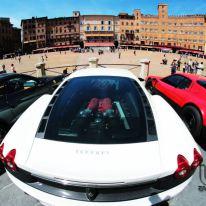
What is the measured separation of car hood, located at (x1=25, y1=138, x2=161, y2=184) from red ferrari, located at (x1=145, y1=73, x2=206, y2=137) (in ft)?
8.34

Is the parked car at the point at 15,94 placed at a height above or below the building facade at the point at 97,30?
below

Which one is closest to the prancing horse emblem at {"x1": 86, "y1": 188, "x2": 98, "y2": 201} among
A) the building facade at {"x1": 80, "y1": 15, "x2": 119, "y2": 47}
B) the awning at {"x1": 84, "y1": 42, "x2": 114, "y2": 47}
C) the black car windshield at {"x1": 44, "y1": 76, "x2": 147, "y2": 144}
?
the black car windshield at {"x1": 44, "y1": 76, "x2": 147, "y2": 144}

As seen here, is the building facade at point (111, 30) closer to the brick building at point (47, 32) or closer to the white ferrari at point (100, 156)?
the brick building at point (47, 32)

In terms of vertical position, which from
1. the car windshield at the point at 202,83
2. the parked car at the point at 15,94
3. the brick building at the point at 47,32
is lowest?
the parked car at the point at 15,94

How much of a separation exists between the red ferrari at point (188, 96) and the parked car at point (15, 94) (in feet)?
9.18

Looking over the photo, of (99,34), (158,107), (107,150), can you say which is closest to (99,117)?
(107,150)

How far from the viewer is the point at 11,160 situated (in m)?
2.25

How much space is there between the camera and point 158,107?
10.6ft

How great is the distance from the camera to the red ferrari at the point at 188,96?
446 cm

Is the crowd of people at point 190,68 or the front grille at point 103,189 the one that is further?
the crowd of people at point 190,68

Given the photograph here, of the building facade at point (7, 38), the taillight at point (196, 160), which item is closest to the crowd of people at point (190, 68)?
the taillight at point (196, 160)

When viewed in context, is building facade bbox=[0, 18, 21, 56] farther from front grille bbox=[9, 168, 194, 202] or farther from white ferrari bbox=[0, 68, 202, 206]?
front grille bbox=[9, 168, 194, 202]

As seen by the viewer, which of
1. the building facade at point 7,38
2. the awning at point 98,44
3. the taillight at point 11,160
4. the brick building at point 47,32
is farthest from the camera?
the brick building at point 47,32

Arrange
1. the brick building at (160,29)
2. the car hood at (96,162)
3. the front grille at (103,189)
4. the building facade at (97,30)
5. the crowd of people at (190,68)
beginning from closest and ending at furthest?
the car hood at (96,162) → the front grille at (103,189) → the crowd of people at (190,68) → the brick building at (160,29) → the building facade at (97,30)
